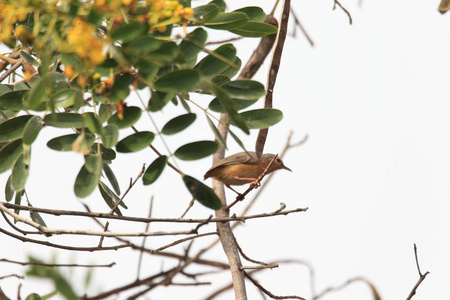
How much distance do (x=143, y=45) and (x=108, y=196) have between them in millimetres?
1177

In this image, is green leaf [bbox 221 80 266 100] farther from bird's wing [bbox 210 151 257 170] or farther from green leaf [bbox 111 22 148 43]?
bird's wing [bbox 210 151 257 170]

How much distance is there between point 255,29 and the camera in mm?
2572

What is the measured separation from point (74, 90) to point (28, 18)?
2.77 feet

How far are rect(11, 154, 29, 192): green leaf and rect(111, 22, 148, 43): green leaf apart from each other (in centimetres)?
74

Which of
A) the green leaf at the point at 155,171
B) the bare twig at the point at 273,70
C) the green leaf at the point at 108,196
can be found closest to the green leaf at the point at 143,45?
the green leaf at the point at 155,171

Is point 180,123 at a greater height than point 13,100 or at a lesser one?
lesser

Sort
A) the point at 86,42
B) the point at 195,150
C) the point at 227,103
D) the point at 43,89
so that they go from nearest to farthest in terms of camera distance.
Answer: the point at 86,42 → the point at 43,89 → the point at 227,103 → the point at 195,150

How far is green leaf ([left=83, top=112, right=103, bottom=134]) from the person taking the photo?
2.22 metres

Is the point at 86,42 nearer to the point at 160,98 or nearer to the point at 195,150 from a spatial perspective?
the point at 160,98

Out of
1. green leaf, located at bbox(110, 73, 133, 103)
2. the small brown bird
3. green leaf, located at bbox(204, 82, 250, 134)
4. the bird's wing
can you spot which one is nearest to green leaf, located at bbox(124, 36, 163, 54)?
green leaf, located at bbox(110, 73, 133, 103)

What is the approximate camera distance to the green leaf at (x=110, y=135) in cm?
221

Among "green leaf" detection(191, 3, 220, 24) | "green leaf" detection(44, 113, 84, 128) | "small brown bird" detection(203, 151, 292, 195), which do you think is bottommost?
"green leaf" detection(44, 113, 84, 128)

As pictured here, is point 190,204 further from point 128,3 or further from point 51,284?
point 51,284

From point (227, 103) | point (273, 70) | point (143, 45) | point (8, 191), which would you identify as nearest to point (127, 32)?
point (143, 45)
